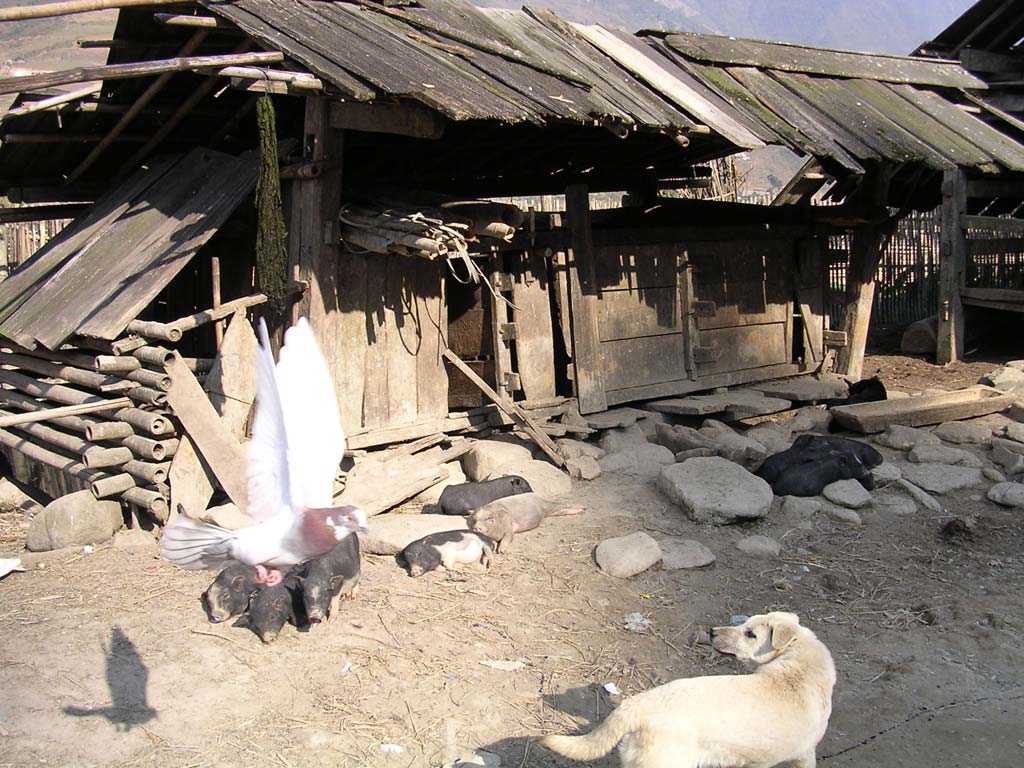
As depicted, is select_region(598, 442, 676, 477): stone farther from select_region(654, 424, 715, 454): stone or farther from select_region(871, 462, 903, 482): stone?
select_region(871, 462, 903, 482): stone

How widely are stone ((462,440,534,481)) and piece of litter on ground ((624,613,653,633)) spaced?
2.57 meters

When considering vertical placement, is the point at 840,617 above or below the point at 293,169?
below

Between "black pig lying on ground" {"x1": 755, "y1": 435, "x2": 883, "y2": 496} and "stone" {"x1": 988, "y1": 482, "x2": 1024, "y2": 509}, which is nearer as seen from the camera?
"stone" {"x1": 988, "y1": 482, "x2": 1024, "y2": 509}

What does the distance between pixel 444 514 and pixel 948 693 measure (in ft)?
13.3

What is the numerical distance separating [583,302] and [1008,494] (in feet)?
14.1

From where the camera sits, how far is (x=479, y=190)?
438 inches

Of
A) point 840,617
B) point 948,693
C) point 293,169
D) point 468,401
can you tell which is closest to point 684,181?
point 468,401

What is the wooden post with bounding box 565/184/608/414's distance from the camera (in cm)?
997

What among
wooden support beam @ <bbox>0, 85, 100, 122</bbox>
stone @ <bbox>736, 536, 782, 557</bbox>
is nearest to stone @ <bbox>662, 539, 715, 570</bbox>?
stone @ <bbox>736, 536, 782, 557</bbox>

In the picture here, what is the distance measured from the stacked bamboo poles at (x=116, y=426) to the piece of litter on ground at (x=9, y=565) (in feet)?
2.59

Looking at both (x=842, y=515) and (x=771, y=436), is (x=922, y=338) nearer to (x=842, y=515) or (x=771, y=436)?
(x=771, y=436)


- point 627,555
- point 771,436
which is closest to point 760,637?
point 627,555

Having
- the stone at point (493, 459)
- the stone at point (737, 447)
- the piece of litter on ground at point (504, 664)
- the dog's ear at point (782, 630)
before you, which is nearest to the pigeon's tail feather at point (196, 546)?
the piece of litter on ground at point (504, 664)

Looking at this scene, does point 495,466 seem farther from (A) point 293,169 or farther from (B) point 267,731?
(B) point 267,731
